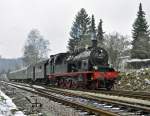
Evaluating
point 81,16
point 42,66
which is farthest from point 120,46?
point 42,66

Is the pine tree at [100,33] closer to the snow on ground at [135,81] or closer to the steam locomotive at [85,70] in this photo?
the steam locomotive at [85,70]

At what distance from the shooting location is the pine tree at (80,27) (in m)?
87.9

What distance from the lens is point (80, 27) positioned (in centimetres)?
8906

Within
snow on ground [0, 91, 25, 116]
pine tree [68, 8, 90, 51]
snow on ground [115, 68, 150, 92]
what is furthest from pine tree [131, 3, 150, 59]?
snow on ground [0, 91, 25, 116]

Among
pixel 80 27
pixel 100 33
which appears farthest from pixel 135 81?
pixel 80 27

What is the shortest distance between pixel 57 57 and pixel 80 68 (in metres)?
6.53

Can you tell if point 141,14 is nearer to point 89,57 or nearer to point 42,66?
point 42,66

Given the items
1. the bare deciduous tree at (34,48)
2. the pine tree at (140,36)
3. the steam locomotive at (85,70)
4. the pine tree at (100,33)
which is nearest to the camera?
the steam locomotive at (85,70)

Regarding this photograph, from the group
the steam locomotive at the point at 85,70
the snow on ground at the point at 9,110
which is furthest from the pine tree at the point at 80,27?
the snow on ground at the point at 9,110

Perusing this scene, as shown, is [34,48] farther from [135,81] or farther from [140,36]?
[135,81]

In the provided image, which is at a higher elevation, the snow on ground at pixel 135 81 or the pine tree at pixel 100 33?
the pine tree at pixel 100 33

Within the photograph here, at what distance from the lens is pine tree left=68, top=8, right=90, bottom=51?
288 feet

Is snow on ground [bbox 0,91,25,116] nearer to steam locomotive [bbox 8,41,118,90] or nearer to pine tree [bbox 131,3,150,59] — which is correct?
steam locomotive [bbox 8,41,118,90]

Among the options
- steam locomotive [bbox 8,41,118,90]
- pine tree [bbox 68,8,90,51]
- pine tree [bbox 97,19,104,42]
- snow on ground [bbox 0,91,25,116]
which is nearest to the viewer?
snow on ground [bbox 0,91,25,116]
